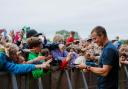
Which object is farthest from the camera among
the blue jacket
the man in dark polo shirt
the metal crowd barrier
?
the metal crowd barrier

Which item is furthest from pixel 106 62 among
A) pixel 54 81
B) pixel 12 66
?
pixel 54 81

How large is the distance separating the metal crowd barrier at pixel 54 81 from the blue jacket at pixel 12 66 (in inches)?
4.6

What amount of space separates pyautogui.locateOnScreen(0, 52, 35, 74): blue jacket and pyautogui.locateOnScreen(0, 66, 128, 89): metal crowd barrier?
0.12 m

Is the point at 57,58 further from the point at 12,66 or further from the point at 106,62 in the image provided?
the point at 106,62

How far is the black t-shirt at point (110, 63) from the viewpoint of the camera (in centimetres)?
771

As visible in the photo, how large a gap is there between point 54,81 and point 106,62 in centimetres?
293

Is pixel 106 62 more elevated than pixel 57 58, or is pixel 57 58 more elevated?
pixel 106 62

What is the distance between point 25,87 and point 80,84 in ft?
10.2

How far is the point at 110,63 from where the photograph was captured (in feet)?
25.3

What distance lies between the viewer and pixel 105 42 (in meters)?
7.79

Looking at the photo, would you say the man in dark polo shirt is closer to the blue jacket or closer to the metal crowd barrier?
the blue jacket

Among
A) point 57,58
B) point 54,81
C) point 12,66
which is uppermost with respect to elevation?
point 12,66

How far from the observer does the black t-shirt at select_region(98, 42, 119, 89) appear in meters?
7.71

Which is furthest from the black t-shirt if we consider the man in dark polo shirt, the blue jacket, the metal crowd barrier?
the metal crowd barrier
